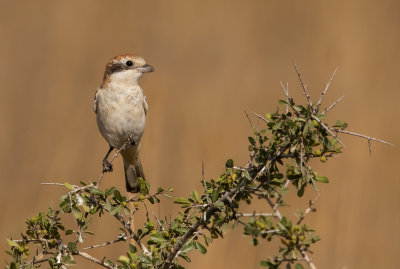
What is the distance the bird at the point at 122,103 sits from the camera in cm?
430

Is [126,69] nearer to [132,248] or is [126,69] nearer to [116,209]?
[116,209]

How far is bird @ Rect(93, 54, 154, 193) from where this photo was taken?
4.30 meters

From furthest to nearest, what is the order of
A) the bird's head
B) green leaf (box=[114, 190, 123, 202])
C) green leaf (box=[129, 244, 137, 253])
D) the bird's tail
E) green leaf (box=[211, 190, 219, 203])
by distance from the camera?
the bird's tail
the bird's head
green leaf (box=[114, 190, 123, 202])
green leaf (box=[129, 244, 137, 253])
green leaf (box=[211, 190, 219, 203])

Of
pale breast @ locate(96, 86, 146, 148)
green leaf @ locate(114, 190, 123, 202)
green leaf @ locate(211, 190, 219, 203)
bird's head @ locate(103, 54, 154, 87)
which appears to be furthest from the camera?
bird's head @ locate(103, 54, 154, 87)

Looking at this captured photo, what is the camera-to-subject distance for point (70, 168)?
6.11 meters

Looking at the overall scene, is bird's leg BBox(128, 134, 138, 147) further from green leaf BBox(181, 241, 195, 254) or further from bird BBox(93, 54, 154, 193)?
green leaf BBox(181, 241, 195, 254)

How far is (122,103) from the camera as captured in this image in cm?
430

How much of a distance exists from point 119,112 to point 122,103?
0.06 metres

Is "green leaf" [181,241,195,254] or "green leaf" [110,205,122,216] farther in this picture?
"green leaf" [110,205,122,216]

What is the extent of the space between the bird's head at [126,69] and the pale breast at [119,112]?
0.27ft

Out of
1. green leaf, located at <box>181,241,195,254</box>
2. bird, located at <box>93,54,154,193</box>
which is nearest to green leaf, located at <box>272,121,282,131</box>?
green leaf, located at <box>181,241,195,254</box>

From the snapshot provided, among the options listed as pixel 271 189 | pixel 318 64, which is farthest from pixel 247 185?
pixel 318 64

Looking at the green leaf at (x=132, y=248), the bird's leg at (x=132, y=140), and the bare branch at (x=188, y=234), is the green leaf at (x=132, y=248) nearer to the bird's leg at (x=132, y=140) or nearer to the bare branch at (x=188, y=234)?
the bare branch at (x=188, y=234)

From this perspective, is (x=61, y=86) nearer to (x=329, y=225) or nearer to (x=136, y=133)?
(x=136, y=133)
